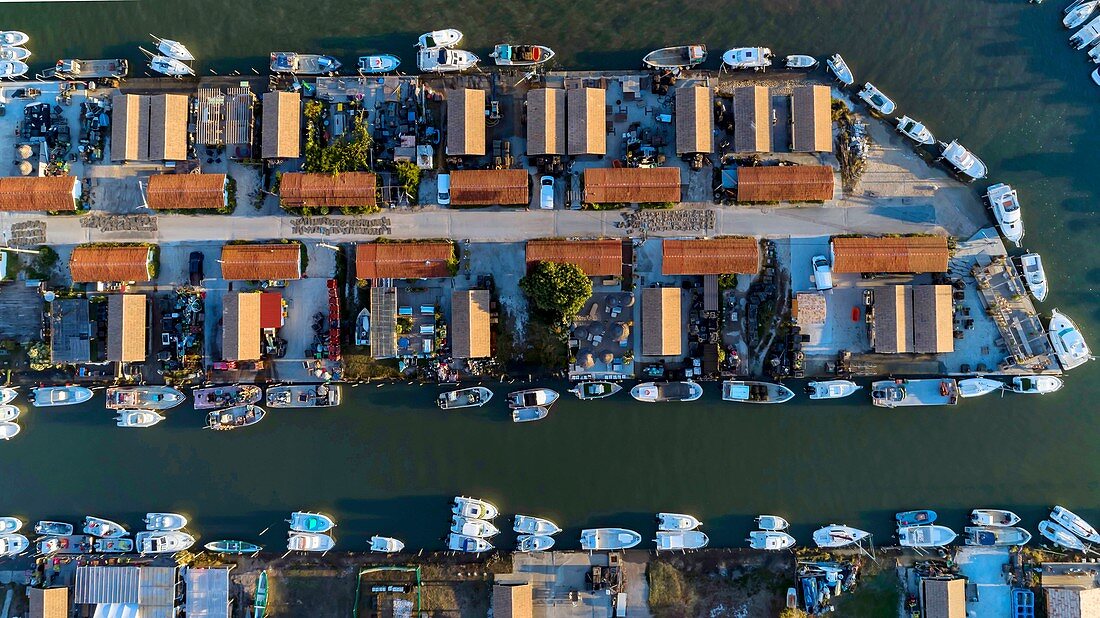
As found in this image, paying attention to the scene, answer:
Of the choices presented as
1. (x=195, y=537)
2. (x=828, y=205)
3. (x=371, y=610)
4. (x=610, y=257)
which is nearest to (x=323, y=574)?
(x=371, y=610)

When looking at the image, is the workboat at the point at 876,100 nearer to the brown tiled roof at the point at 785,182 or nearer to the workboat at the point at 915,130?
the workboat at the point at 915,130

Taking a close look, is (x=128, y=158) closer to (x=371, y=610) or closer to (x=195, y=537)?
(x=195, y=537)

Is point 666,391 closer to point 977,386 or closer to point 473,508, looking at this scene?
point 473,508

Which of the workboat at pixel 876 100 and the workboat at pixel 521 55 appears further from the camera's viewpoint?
the workboat at pixel 521 55

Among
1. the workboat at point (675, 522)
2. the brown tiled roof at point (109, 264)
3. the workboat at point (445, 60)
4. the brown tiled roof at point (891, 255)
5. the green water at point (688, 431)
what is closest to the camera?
the brown tiled roof at point (891, 255)

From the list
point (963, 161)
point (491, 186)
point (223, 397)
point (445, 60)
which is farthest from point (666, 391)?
point (223, 397)

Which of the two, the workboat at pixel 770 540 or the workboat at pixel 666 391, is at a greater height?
the workboat at pixel 666 391

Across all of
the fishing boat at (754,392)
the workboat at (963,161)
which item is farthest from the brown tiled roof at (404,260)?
the workboat at (963,161)
